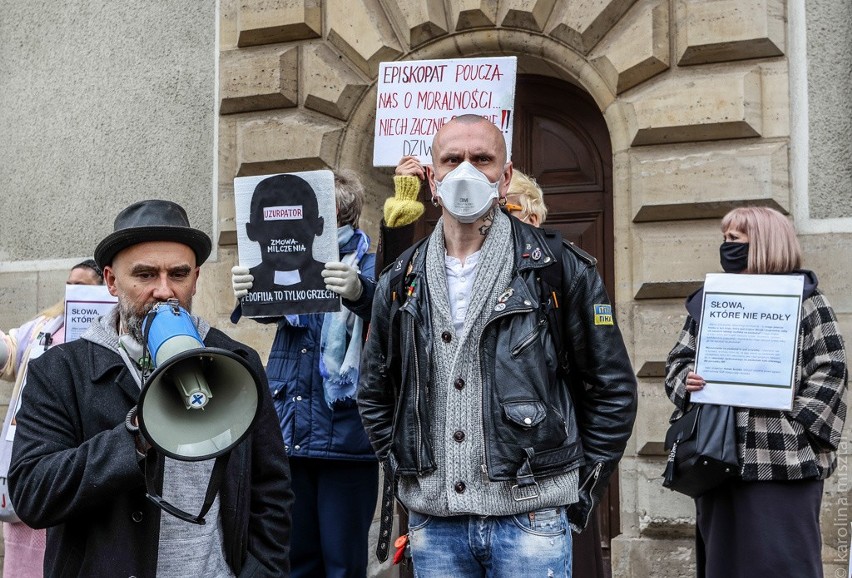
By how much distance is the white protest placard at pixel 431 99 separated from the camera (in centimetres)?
466

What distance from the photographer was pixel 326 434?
4301 millimetres

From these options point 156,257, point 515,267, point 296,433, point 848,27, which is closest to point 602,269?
point 848,27

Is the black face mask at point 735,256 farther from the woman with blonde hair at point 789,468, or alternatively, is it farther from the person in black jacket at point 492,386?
the person in black jacket at point 492,386

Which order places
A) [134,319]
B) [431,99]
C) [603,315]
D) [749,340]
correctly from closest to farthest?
[134,319]
[603,315]
[749,340]
[431,99]

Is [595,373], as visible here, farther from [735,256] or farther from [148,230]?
[735,256]

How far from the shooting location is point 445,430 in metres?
2.93

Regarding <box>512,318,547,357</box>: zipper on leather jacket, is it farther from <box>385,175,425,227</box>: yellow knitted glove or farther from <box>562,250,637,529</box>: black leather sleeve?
<box>385,175,425,227</box>: yellow knitted glove

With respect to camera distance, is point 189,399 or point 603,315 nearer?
point 189,399

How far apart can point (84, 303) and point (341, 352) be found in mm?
1167

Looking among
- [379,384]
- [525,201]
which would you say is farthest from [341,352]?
[379,384]

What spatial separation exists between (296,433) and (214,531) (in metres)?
1.70

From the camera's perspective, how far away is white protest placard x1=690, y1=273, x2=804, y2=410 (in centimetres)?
441


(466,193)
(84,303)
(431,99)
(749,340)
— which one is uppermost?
(431,99)

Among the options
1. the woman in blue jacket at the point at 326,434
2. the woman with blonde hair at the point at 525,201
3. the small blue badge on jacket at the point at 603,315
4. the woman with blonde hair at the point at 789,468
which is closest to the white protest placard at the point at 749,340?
the woman with blonde hair at the point at 789,468
